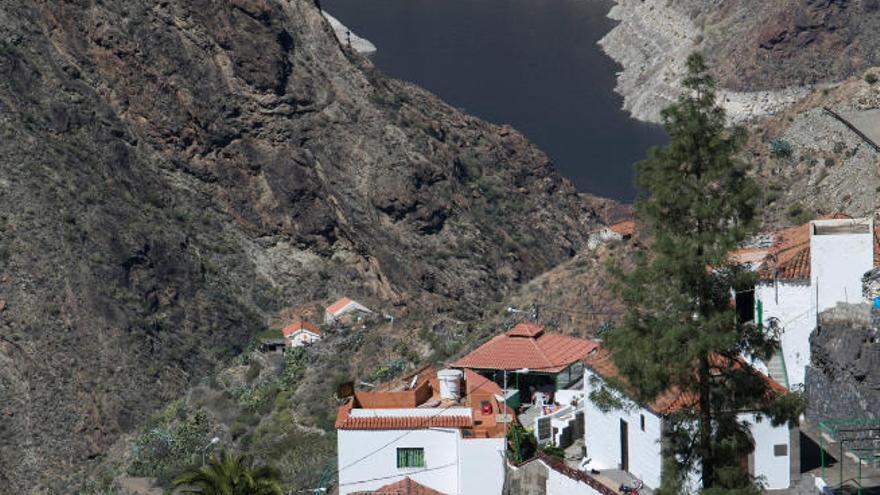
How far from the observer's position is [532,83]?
176 meters

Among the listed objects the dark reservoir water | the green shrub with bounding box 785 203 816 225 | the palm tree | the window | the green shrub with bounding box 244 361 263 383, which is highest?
the dark reservoir water

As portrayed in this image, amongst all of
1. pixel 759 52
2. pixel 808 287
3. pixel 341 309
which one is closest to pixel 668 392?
pixel 808 287

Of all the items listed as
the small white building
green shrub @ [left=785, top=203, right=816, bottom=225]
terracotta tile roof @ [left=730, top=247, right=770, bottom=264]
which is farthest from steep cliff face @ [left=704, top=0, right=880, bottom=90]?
terracotta tile roof @ [left=730, top=247, right=770, bottom=264]

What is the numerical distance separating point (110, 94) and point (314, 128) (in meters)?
10.3

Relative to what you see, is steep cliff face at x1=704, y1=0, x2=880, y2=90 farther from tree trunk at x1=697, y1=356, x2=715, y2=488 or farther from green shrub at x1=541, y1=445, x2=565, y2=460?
tree trunk at x1=697, y1=356, x2=715, y2=488

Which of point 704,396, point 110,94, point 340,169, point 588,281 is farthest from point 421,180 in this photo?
point 704,396

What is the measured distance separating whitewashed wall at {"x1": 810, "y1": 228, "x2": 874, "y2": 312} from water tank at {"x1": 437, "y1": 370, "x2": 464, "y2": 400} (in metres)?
8.55

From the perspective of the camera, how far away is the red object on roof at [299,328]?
88887mm

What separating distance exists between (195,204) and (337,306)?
14.4 m

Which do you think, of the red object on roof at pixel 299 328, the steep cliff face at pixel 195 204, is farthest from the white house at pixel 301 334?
the steep cliff face at pixel 195 204

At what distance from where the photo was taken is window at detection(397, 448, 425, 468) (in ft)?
146

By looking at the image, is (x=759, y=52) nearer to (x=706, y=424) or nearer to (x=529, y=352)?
(x=529, y=352)

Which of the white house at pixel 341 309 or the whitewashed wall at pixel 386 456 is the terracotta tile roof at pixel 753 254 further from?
the white house at pixel 341 309

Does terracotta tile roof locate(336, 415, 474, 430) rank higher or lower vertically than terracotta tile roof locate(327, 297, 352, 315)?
lower
